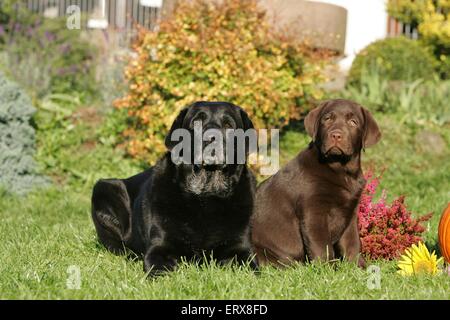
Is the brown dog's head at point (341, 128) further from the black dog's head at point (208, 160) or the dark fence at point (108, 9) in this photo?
the dark fence at point (108, 9)

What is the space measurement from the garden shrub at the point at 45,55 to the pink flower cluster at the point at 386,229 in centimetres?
571

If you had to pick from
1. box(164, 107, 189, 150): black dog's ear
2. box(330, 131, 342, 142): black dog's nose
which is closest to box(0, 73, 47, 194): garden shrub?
box(164, 107, 189, 150): black dog's ear

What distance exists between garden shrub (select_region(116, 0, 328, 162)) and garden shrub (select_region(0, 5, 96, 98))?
2004mm

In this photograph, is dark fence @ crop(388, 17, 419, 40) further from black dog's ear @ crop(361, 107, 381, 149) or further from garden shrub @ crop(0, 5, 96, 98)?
black dog's ear @ crop(361, 107, 381, 149)

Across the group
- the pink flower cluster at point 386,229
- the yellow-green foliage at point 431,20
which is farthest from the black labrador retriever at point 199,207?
the yellow-green foliage at point 431,20

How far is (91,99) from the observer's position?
32.7ft

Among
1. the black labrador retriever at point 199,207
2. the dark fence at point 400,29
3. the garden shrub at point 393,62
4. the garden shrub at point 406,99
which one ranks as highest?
the dark fence at point 400,29

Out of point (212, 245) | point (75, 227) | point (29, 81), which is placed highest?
point (29, 81)

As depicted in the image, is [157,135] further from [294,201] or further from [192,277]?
[192,277]

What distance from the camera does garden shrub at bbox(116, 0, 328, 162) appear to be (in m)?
7.77

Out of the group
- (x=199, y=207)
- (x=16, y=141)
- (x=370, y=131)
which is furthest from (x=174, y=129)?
(x=16, y=141)

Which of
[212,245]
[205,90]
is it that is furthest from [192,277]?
[205,90]

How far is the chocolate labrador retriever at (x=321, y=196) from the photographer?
14.0ft

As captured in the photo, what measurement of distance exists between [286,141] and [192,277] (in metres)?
5.18
